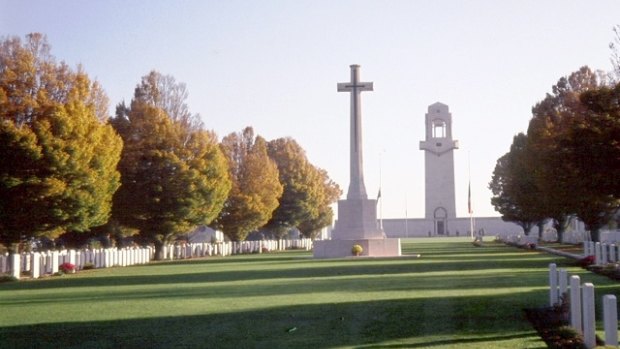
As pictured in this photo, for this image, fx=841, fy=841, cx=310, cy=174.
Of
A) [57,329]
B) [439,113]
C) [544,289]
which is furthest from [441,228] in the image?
[57,329]

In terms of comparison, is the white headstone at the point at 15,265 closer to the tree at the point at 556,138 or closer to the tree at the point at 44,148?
the tree at the point at 44,148

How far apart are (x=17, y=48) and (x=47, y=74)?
57.2 inches

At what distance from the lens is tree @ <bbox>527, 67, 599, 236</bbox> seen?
117 feet

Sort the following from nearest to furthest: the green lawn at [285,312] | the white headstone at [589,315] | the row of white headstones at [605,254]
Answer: the white headstone at [589,315] < the green lawn at [285,312] < the row of white headstones at [605,254]

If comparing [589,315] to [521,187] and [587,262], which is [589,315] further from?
[521,187]

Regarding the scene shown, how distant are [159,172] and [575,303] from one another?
1442 inches

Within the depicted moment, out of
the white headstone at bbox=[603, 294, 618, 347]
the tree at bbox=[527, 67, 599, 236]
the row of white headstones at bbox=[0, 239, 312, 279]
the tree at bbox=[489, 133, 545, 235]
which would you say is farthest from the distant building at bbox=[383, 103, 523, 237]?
the white headstone at bbox=[603, 294, 618, 347]

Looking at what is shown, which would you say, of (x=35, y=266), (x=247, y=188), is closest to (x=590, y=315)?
(x=35, y=266)

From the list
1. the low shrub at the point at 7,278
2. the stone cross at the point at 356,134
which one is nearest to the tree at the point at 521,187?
the stone cross at the point at 356,134

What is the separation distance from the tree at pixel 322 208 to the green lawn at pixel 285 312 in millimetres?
54201

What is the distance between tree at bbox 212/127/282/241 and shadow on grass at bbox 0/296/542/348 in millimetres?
44471

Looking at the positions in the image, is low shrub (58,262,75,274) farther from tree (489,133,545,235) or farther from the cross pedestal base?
tree (489,133,545,235)

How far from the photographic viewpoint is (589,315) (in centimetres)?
974

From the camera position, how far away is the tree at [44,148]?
1192 inches
